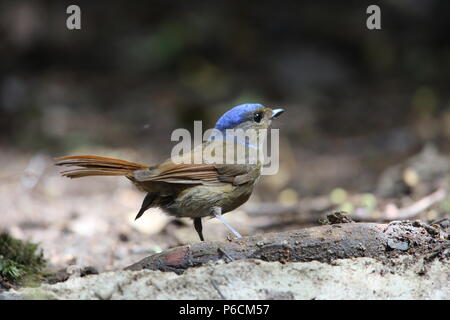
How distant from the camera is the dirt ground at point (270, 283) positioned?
9.29 ft

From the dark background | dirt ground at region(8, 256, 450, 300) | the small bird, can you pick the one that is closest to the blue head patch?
the small bird

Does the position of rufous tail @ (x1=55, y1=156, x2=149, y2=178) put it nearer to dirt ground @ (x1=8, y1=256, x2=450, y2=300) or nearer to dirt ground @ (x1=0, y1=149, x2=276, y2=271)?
dirt ground @ (x1=0, y1=149, x2=276, y2=271)

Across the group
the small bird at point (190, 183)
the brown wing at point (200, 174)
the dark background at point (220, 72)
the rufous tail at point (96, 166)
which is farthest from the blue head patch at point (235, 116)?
the dark background at point (220, 72)

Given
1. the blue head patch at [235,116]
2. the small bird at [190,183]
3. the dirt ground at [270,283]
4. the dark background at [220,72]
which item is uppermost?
the dark background at [220,72]

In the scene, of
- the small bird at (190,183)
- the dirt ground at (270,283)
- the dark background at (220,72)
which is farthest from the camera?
the dark background at (220,72)

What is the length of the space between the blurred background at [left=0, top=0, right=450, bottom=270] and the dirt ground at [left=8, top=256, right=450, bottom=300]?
164 cm

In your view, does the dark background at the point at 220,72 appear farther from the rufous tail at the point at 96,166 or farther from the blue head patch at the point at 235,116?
the rufous tail at the point at 96,166

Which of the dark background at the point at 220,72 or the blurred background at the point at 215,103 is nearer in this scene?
the blurred background at the point at 215,103

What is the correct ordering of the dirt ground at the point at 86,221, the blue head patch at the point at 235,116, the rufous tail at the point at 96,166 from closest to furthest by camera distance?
the rufous tail at the point at 96,166, the blue head patch at the point at 235,116, the dirt ground at the point at 86,221

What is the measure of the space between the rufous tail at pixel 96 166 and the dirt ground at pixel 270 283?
906mm

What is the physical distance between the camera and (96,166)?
384 cm

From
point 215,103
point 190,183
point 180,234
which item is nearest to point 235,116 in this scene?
point 190,183

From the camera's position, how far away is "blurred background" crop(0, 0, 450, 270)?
5.56 meters

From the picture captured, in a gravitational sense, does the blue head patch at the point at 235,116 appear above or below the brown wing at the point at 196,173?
above
